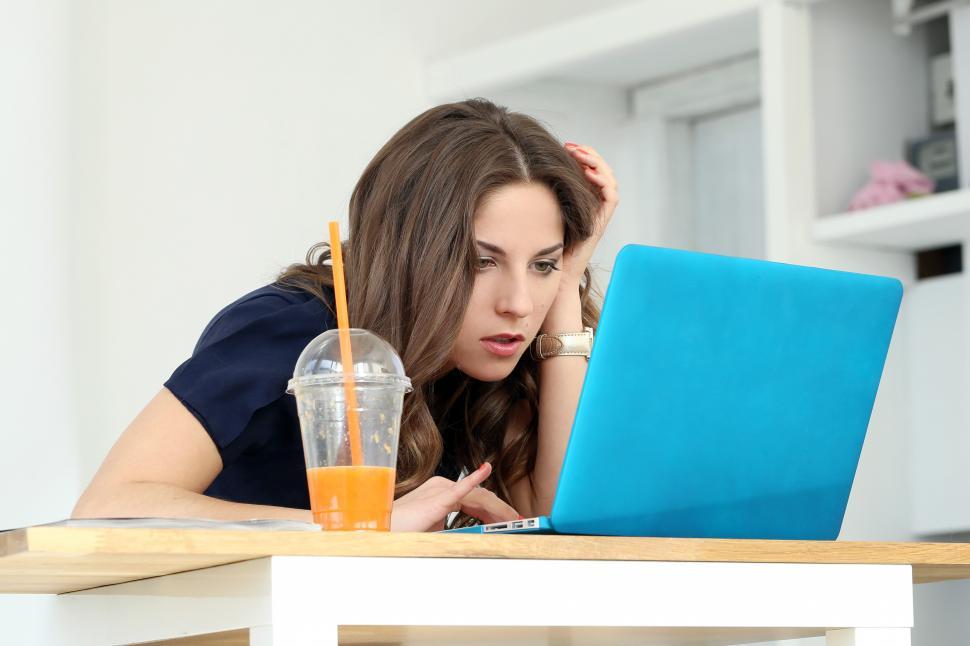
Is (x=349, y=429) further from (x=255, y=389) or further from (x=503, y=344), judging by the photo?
(x=503, y=344)

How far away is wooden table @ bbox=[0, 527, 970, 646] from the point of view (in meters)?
0.76

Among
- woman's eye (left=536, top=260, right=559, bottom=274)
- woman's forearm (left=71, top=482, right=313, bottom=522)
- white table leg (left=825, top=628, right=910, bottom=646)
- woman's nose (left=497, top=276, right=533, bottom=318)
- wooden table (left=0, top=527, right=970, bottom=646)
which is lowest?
white table leg (left=825, top=628, right=910, bottom=646)

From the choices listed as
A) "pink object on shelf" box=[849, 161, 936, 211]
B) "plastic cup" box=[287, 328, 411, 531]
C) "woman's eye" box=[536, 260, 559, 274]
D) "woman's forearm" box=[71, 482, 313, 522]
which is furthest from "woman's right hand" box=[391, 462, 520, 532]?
"pink object on shelf" box=[849, 161, 936, 211]

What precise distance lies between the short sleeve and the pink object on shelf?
135 cm

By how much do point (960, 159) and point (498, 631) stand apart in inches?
74.4

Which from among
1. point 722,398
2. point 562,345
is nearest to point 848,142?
point 562,345

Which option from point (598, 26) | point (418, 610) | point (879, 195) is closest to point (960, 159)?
point (879, 195)

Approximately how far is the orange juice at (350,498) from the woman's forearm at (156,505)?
181 mm

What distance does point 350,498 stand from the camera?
3.10 ft

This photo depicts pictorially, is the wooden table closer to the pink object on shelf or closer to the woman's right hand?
the woman's right hand

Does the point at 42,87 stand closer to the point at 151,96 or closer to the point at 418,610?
the point at 151,96

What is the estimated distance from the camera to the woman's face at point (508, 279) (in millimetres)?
1521

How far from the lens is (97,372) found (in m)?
2.70

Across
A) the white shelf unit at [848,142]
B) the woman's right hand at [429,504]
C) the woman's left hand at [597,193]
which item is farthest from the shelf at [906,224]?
the woman's right hand at [429,504]
